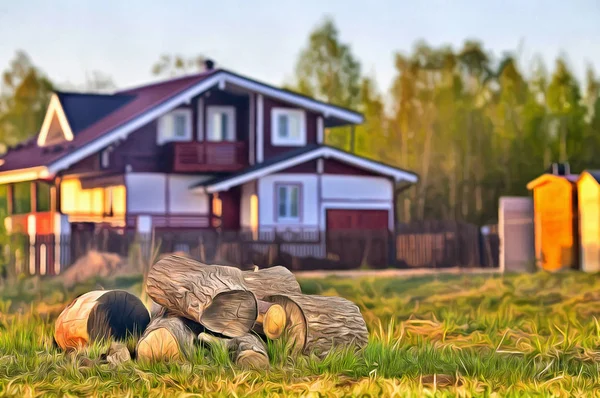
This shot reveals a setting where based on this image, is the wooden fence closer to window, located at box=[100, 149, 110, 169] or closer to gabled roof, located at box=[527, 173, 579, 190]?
window, located at box=[100, 149, 110, 169]

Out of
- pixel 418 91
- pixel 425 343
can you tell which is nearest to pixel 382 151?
pixel 418 91

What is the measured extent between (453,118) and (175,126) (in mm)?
31049

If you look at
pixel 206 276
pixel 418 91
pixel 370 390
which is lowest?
pixel 370 390

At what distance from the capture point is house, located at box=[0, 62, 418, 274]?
1478 inches

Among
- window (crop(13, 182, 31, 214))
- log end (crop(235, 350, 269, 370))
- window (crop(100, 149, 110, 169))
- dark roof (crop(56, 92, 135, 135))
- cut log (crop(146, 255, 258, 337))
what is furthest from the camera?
window (crop(13, 182, 31, 214))

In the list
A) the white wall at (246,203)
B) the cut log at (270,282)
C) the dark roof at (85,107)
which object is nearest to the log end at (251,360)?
the cut log at (270,282)

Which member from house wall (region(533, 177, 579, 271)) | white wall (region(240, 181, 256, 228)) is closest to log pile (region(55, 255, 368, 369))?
house wall (region(533, 177, 579, 271))

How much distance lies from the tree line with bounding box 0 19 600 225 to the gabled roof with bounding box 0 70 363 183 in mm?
21464

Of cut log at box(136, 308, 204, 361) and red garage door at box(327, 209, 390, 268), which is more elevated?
red garage door at box(327, 209, 390, 268)

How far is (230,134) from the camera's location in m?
40.2

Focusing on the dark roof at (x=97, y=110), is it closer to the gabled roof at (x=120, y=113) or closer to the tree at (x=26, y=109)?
the gabled roof at (x=120, y=113)

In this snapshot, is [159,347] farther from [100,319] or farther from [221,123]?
[221,123]

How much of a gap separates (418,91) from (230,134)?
3226 centimetres

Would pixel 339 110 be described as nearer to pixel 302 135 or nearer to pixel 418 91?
pixel 302 135
